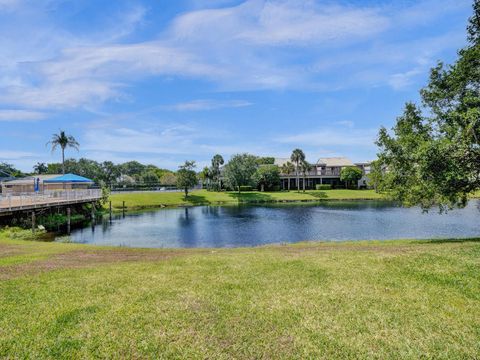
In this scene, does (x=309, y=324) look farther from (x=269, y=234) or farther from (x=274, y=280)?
(x=269, y=234)

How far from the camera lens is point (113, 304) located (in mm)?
7637

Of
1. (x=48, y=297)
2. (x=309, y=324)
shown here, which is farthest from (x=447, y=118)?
(x=48, y=297)

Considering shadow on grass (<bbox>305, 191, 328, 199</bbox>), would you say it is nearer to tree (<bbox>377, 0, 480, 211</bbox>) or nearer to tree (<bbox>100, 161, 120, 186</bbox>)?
tree (<bbox>377, 0, 480, 211</bbox>)

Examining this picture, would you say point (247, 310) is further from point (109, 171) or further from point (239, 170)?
point (109, 171)

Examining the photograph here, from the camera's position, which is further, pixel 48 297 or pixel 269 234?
pixel 269 234

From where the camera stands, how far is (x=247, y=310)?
284 inches

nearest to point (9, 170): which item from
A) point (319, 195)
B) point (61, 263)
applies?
point (319, 195)

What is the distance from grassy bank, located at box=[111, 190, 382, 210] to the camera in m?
66.9

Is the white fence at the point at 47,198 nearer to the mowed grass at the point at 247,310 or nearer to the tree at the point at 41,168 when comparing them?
the mowed grass at the point at 247,310

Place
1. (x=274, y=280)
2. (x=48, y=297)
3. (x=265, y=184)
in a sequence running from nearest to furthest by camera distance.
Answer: (x=48, y=297), (x=274, y=280), (x=265, y=184)

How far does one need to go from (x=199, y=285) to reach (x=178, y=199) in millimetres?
64138

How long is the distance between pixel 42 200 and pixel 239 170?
49126 mm

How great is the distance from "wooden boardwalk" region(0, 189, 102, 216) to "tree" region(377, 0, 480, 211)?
30.7 metres

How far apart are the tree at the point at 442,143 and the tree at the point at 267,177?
63663 mm
